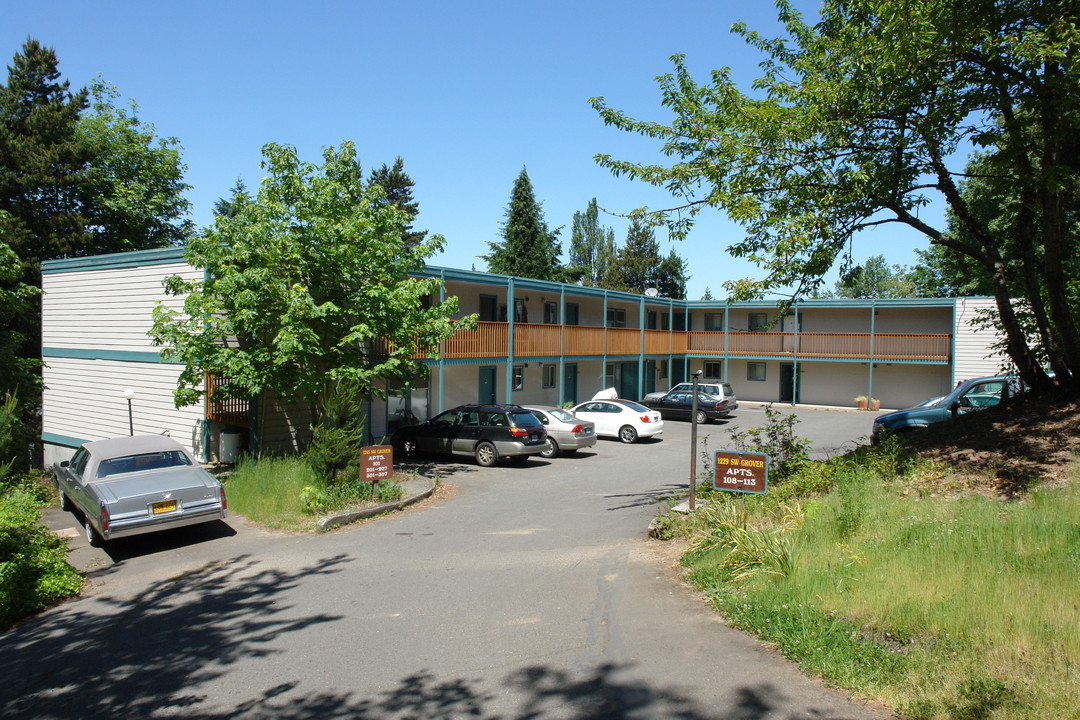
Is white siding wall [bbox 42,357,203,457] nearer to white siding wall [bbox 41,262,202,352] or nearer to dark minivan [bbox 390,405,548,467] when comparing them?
white siding wall [bbox 41,262,202,352]

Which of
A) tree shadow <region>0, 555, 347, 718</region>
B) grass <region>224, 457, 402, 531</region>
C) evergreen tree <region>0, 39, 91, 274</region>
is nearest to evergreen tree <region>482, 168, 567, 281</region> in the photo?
evergreen tree <region>0, 39, 91, 274</region>

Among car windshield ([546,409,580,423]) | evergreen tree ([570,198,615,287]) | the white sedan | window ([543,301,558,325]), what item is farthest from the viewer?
evergreen tree ([570,198,615,287])

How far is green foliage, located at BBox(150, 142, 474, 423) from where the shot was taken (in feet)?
48.4

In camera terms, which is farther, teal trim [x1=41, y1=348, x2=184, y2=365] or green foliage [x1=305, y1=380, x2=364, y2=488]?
teal trim [x1=41, y1=348, x2=184, y2=365]

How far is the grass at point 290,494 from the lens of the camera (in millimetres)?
12438

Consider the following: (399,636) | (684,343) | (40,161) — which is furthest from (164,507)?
(684,343)

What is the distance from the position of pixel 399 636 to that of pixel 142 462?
7.41m

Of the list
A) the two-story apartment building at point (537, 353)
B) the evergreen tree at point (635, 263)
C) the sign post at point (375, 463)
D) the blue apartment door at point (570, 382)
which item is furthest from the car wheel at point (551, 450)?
the evergreen tree at point (635, 263)

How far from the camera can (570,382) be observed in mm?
33000

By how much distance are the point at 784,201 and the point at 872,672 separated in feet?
25.5

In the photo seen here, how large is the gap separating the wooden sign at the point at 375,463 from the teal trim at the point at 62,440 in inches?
503

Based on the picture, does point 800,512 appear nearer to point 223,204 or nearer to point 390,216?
point 390,216

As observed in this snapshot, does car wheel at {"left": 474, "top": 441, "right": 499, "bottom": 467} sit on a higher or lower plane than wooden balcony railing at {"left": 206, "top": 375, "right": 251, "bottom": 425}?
lower

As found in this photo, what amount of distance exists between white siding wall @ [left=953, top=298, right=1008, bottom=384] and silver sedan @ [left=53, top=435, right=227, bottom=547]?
31.8m
